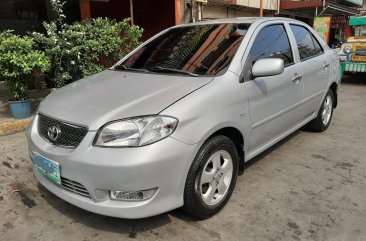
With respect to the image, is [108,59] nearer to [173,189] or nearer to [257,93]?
[257,93]

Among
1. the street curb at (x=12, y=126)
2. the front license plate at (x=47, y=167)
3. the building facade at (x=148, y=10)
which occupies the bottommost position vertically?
the street curb at (x=12, y=126)

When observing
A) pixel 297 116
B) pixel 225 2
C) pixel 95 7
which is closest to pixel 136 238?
pixel 297 116

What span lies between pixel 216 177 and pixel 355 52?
28.4 ft

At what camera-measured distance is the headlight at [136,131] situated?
245 centimetres

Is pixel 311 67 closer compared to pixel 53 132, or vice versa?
pixel 53 132

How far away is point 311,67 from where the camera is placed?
440cm

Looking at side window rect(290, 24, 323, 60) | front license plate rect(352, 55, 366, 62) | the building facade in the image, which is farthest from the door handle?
front license plate rect(352, 55, 366, 62)

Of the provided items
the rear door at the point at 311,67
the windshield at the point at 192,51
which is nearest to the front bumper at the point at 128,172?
the windshield at the point at 192,51

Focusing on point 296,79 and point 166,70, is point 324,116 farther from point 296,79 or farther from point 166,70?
point 166,70

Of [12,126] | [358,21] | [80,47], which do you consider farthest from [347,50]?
[12,126]

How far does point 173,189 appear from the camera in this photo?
2537mm

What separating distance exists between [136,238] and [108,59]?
4568 millimetres

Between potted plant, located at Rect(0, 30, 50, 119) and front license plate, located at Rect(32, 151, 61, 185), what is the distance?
2.71 meters

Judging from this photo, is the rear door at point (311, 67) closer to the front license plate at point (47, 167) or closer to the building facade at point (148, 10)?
the front license plate at point (47, 167)
